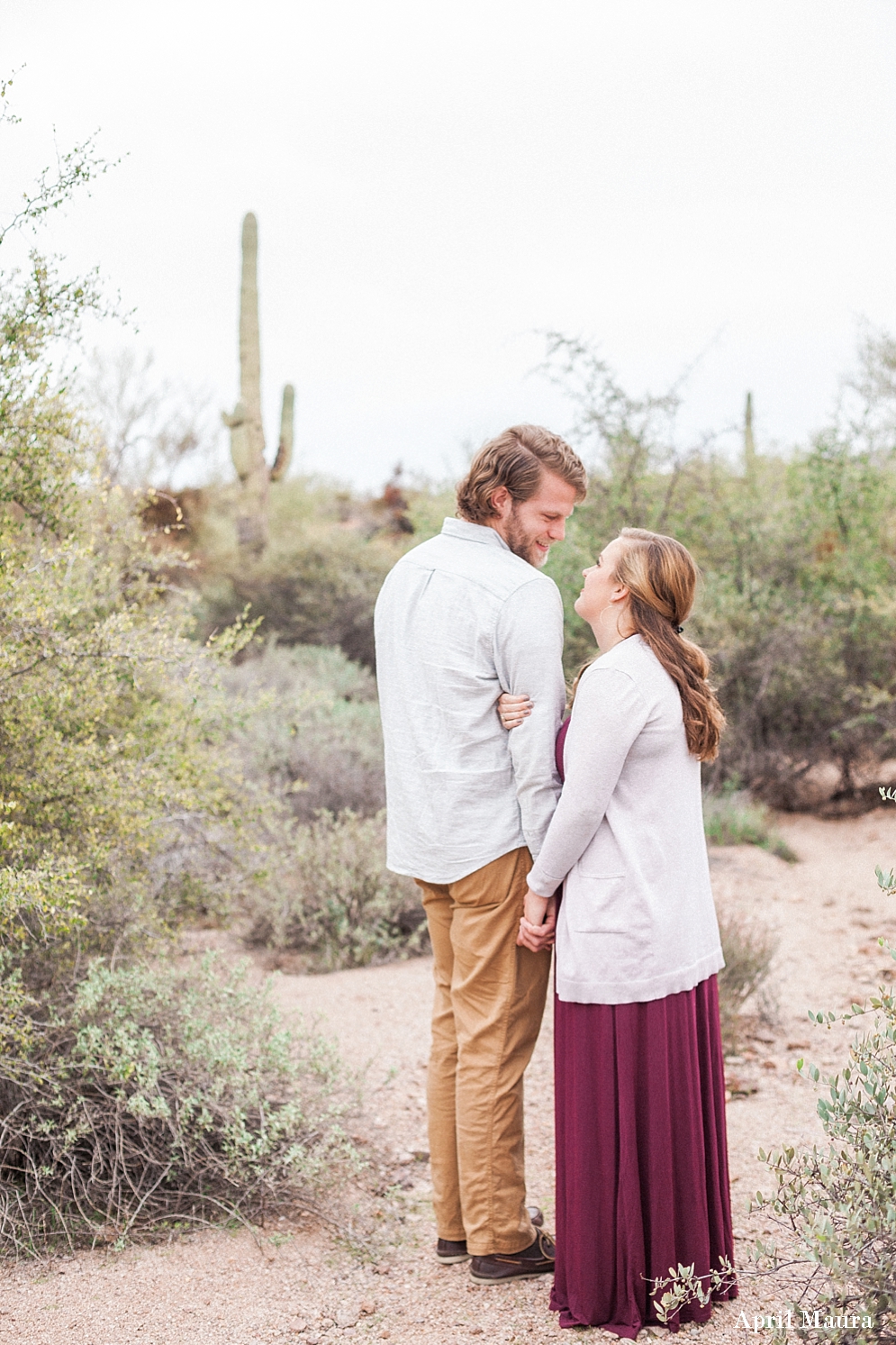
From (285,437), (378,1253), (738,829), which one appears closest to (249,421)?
(285,437)

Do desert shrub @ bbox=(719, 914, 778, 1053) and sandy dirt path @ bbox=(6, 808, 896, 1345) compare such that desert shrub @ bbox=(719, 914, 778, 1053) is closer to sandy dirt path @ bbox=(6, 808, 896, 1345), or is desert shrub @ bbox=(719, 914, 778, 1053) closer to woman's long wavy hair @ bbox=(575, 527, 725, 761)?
sandy dirt path @ bbox=(6, 808, 896, 1345)

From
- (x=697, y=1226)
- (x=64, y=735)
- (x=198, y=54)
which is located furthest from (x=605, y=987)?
(x=198, y=54)

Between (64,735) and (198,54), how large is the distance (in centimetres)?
581

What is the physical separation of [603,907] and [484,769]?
0.44 metres

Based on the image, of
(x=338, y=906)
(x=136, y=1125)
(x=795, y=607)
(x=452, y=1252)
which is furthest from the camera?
(x=795, y=607)

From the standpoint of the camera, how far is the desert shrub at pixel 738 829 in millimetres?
7863

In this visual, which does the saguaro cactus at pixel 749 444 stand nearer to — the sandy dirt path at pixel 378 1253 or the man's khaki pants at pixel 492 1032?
the sandy dirt path at pixel 378 1253

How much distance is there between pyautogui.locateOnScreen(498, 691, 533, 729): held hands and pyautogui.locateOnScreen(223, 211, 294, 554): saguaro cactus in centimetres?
1083

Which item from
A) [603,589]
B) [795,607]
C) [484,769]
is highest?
[603,589]

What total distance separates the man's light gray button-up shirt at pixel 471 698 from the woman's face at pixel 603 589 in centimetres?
9

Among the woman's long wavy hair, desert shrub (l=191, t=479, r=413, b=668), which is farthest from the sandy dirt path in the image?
desert shrub (l=191, t=479, r=413, b=668)

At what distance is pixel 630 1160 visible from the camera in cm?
237

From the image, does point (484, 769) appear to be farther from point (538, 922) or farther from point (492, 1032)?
point (492, 1032)

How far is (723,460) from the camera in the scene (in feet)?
33.5
